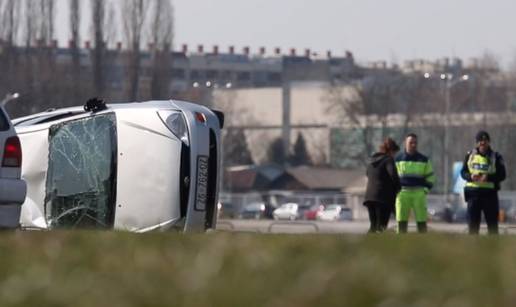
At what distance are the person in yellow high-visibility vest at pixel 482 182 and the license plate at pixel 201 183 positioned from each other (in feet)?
13.2

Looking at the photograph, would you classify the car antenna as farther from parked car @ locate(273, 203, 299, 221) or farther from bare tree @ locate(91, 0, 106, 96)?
parked car @ locate(273, 203, 299, 221)

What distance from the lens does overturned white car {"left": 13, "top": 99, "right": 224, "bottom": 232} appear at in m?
15.0

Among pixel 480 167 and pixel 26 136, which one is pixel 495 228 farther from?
pixel 26 136

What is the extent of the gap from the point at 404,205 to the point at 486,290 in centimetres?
1381

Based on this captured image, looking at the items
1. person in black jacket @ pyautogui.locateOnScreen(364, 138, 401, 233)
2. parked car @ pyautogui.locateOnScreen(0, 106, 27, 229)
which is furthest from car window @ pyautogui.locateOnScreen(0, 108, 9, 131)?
person in black jacket @ pyautogui.locateOnScreen(364, 138, 401, 233)

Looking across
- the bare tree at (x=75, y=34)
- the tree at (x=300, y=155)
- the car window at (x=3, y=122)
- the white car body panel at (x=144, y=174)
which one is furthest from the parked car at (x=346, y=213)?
the car window at (x=3, y=122)

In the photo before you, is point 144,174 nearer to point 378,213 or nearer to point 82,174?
point 82,174

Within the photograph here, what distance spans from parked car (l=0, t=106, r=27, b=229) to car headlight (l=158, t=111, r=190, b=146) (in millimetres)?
2456

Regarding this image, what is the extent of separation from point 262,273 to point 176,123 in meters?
10.1

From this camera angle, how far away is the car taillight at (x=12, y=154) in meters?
12.7

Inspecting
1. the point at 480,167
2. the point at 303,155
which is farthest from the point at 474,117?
the point at 480,167

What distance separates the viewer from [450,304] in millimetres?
4199

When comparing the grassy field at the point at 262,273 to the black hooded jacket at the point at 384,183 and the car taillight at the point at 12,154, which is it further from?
the black hooded jacket at the point at 384,183

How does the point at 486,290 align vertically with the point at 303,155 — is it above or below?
above
